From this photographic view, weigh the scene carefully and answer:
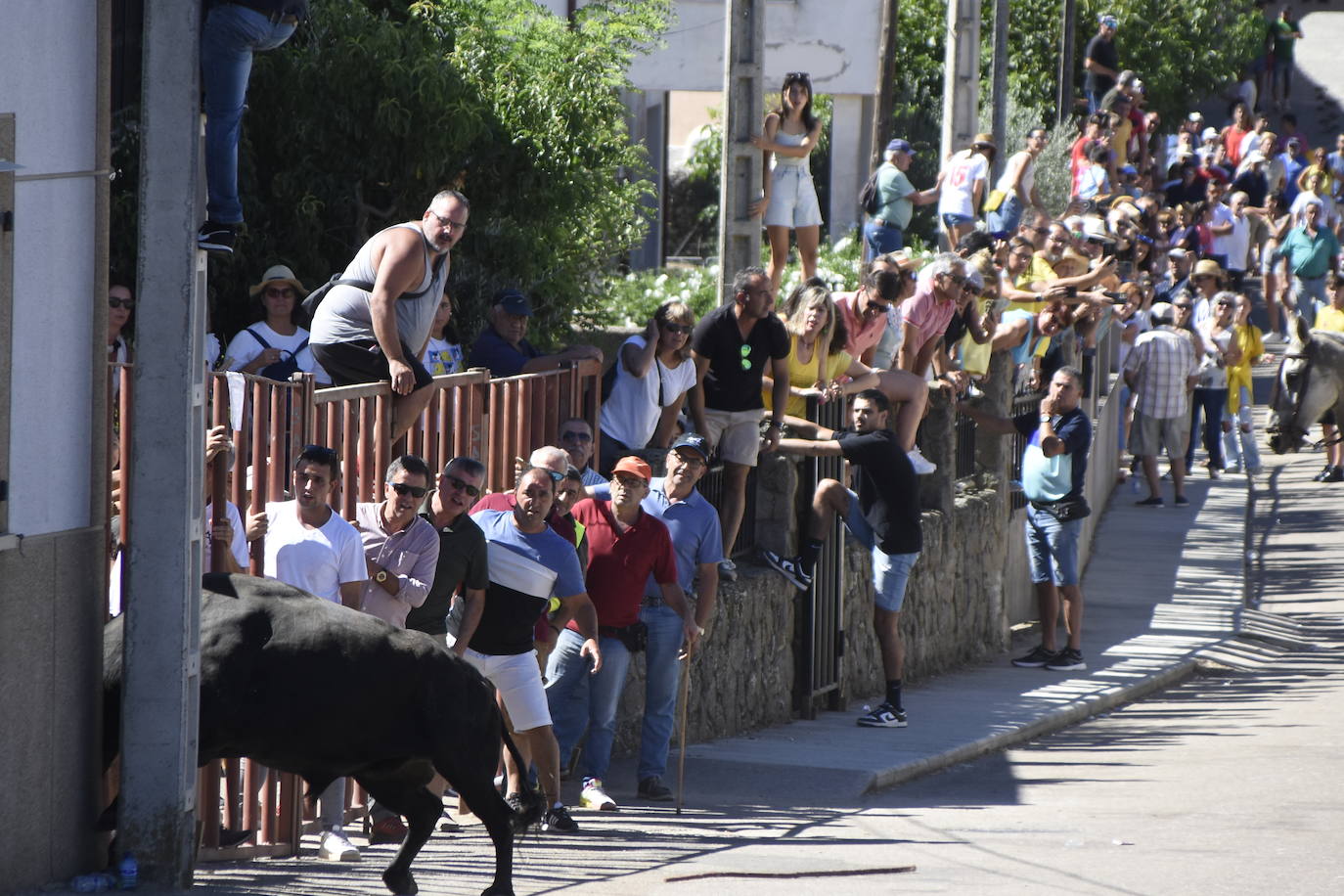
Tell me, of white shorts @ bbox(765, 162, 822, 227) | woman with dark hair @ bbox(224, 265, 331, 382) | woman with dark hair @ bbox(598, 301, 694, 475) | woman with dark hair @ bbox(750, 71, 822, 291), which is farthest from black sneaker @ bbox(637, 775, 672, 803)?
white shorts @ bbox(765, 162, 822, 227)

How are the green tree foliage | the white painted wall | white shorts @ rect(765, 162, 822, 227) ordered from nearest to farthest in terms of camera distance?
the white painted wall < the green tree foliage < white shorts @ rect(765, 162, 822, 227)

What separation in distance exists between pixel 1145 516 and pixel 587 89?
1051cm

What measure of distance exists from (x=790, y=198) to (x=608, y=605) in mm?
7065

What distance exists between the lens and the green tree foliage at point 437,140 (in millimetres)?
13703

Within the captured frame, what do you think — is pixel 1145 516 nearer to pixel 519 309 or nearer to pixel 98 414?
pixel 519 309

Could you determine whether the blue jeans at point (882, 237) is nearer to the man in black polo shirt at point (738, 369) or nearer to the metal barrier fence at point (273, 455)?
the man in black polo shirt at point (738, 369)

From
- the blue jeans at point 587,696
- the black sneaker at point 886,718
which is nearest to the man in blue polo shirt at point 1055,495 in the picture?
the black sneaker at point 886,718

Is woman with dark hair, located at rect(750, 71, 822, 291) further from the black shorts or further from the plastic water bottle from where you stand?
the plastic water bottle

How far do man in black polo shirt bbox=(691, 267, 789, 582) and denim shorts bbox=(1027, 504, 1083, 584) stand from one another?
3.78 metres

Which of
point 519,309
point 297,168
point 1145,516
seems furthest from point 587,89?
point 1145,516

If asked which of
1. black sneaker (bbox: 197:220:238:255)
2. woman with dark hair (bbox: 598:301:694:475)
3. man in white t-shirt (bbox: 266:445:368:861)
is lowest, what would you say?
man in white t-shirt (bbox: 266:445:368:861)

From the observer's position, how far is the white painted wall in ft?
22.7

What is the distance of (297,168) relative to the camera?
45.5ft

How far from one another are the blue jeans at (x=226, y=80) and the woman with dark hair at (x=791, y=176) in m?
8.36
